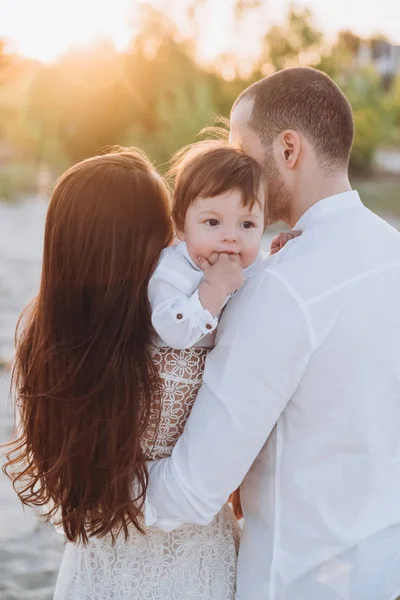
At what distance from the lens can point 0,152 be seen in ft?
90.1

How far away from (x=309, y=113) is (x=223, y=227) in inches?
18.9

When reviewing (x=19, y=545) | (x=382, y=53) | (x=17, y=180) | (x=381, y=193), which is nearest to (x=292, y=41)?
(x=381, y=193)

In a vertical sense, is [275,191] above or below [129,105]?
above

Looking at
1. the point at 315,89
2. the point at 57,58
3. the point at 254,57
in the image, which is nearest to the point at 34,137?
the point at 57,58

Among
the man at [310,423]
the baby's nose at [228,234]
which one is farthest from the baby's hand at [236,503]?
the baby's nose at [228,234]

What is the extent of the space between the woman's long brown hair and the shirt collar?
36 cm

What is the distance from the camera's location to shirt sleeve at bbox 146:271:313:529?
1720 mm

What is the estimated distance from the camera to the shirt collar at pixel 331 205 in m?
1.94

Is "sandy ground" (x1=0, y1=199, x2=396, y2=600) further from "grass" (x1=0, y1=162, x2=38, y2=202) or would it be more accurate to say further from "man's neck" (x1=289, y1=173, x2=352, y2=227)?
"grass" (x1=0, y1=162, x2=38, y2=202)

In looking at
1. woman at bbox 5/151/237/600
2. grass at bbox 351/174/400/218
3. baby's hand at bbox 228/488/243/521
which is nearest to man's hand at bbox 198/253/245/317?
woman at bbox 5/151/237/600

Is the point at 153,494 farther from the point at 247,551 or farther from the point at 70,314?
the point at 70,314

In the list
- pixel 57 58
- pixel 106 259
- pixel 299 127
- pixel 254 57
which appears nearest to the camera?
pixel 106 259

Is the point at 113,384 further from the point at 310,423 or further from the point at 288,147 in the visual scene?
the point at 288,147

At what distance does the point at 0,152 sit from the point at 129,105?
25.4ft
